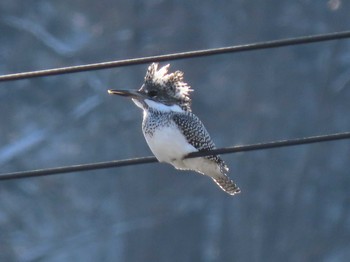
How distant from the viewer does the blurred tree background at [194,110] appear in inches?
781

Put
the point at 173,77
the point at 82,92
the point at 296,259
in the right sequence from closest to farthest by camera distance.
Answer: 1. the point at 173,77
2. the point at 296,259
3. the point at 82,92

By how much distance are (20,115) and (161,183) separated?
1.73m

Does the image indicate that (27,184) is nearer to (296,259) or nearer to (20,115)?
(20,115)

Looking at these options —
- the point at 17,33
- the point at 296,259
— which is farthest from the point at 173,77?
the point at 17,33

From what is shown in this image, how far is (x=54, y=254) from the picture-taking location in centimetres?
1997

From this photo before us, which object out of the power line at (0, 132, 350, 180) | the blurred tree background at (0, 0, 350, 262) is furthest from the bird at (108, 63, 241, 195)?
the blurred tree background at (0, 0, 350, 262)

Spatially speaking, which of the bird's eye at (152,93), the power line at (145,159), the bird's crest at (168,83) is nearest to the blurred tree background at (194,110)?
the bird's crest at (168,83)

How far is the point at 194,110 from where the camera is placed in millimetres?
19516

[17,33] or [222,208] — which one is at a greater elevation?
[17,33]

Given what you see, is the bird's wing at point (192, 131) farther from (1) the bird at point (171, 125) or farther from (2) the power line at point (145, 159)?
(2) the power line at point (145, 159)

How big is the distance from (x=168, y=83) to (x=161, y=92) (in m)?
0.08

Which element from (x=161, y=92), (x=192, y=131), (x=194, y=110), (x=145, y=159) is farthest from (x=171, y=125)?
(x=194, y=110)

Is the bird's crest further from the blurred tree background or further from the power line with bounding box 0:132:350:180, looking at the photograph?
the blurred tree background

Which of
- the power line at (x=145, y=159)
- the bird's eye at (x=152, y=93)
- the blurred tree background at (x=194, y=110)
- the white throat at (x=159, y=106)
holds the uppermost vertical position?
the power line at (x=145, y=159)
